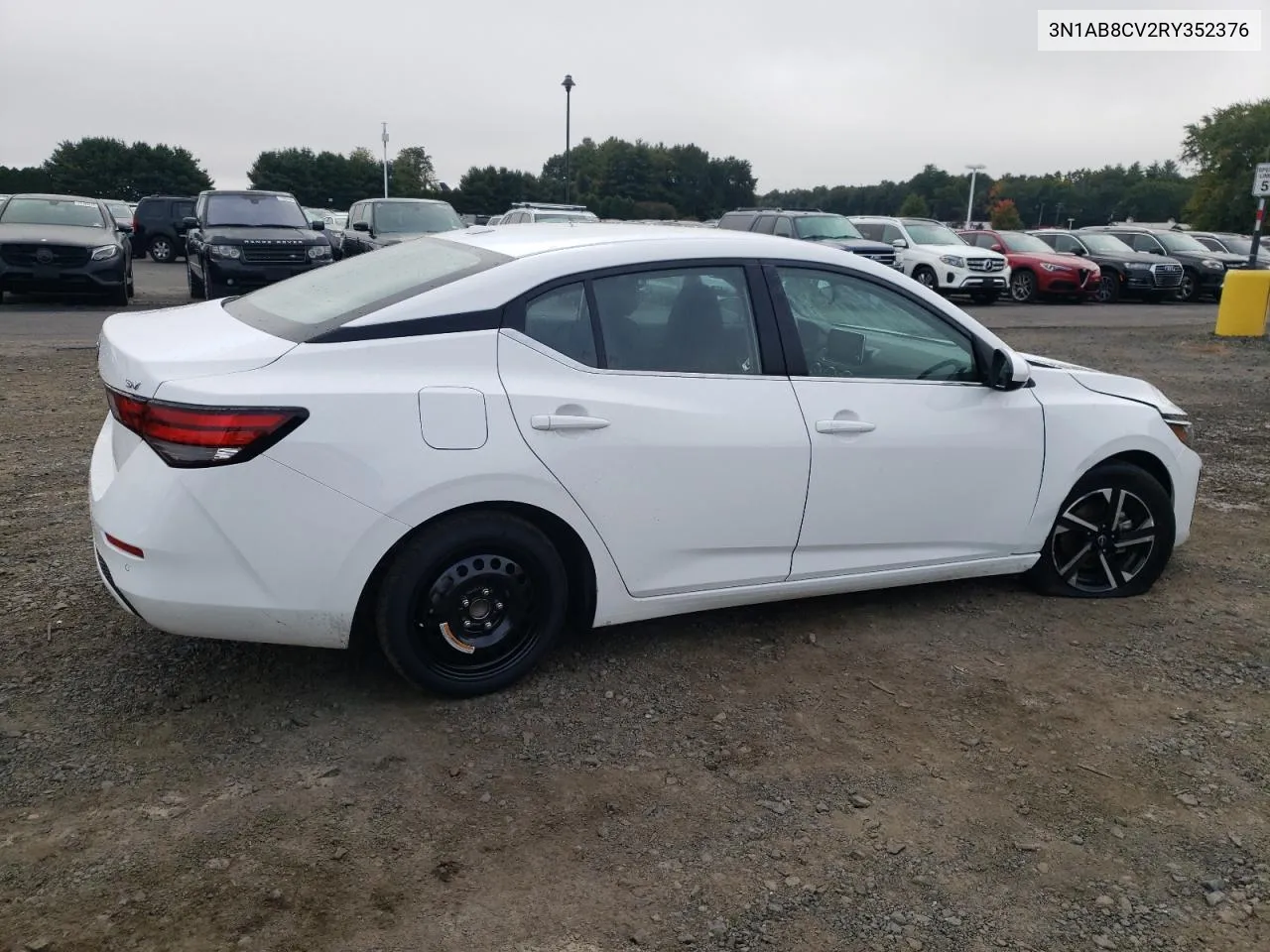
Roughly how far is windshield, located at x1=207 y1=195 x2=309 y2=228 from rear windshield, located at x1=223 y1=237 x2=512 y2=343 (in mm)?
12440

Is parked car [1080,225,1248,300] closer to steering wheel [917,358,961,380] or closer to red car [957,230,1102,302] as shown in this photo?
red car [957,230,1102,302]

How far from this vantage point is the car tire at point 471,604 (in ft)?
10.9

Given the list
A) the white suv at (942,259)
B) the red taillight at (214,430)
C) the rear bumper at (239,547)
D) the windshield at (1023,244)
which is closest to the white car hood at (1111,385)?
the rear bumper at (239,547)

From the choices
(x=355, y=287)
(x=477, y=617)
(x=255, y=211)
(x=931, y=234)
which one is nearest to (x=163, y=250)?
(x=255, y=211)

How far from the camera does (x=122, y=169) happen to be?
7462 centimetres

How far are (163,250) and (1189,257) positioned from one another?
25596mm

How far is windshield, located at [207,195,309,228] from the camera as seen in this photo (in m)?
15.5

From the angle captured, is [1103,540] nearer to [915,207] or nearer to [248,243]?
[248,243]

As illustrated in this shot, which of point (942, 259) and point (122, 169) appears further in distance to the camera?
point (122, 169)

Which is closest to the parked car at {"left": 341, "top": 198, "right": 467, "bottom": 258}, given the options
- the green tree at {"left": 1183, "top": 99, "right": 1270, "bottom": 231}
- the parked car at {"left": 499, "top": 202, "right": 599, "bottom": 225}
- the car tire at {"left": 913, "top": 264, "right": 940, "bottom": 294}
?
the parked car at {"left": 499, "top": 202, "right": 599, "bottom": 225}

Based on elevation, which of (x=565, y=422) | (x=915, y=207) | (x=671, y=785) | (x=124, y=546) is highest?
(x=915, y=207)

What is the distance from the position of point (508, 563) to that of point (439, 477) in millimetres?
430

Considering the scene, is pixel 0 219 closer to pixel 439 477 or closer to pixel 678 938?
pixel 439 477

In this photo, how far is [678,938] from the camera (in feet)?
8.19
